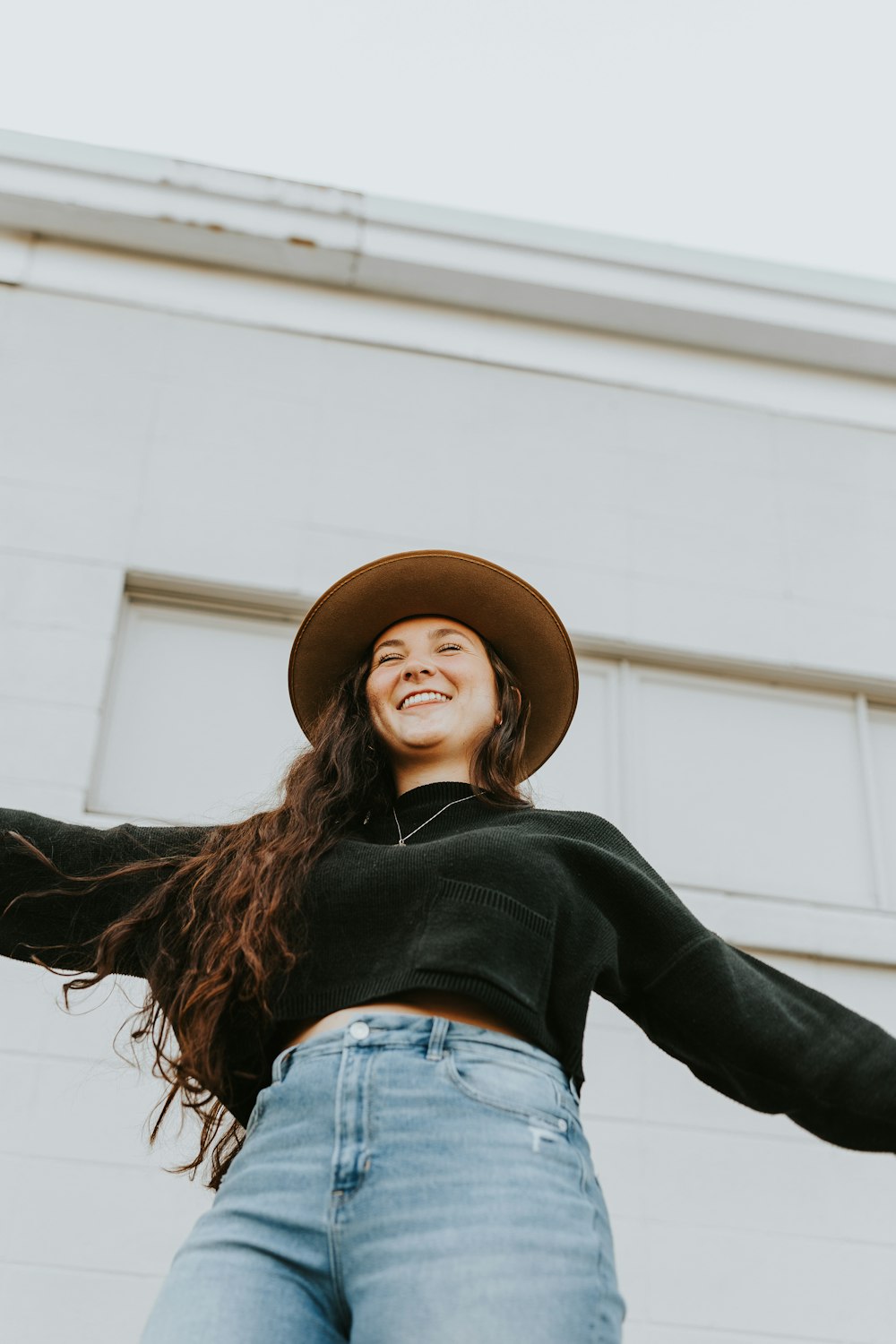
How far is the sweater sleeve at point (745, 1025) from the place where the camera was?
1780mm

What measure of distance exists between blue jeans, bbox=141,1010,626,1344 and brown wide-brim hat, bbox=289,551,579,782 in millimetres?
843

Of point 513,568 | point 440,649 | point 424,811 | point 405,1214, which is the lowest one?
point 405,1214

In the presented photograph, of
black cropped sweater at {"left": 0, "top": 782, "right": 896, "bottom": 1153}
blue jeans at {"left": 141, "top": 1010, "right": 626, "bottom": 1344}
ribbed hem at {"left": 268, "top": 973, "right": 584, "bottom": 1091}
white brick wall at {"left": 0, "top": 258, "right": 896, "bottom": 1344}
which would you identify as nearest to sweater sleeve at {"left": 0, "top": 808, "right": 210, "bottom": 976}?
black cropped sweater at {"left": 0, "top": 782, "right": 896, "bottom": 1153}

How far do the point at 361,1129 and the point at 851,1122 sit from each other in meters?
0.68

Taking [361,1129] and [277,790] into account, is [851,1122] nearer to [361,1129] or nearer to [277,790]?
[361,1129]

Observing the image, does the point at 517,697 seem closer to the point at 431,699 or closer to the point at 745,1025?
the point at 431,699

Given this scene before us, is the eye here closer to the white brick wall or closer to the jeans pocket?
the jeans pocket

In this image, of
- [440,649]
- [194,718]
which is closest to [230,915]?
[440,649]

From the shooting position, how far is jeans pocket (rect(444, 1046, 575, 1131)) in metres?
1.57

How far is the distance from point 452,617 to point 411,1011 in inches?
36.8

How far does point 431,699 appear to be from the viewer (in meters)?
2.23

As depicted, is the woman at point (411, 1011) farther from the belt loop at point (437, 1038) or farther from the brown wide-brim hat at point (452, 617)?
the brown wide-brim hat at point (452, 617)

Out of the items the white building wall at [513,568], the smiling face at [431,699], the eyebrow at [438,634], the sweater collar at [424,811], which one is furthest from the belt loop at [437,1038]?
the white building wall at [513,568]

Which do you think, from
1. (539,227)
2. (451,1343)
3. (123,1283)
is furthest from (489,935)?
(539,227)
